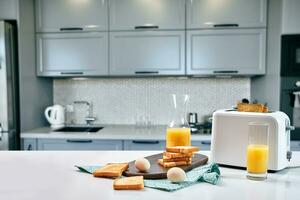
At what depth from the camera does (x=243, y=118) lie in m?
1.32

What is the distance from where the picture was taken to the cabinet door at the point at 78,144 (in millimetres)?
2883

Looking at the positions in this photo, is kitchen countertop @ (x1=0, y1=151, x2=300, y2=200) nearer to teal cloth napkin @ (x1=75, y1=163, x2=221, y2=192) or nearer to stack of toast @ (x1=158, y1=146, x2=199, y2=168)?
teal cloth napkin @ (x1=75, y1=163, x2=221, y2=192)

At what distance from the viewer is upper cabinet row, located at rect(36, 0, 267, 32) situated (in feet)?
9.66

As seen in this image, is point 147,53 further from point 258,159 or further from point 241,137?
→ point 258,159

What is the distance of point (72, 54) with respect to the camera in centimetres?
315

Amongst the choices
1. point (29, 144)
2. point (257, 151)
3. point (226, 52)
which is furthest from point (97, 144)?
point (257, 151)

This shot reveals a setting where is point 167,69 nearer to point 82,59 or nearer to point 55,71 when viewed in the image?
point 82,59

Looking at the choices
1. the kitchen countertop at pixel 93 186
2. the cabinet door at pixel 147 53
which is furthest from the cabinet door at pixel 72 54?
the kitchen countertop at pixel 93 186

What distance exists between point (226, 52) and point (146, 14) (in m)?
0.86

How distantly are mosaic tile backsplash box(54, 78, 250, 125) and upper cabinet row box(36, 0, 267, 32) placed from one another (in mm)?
644

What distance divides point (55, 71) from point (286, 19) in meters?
2.23

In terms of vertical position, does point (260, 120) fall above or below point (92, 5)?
below

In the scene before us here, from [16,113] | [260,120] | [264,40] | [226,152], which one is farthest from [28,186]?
[264,40]

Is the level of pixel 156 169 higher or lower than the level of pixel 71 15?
lower
